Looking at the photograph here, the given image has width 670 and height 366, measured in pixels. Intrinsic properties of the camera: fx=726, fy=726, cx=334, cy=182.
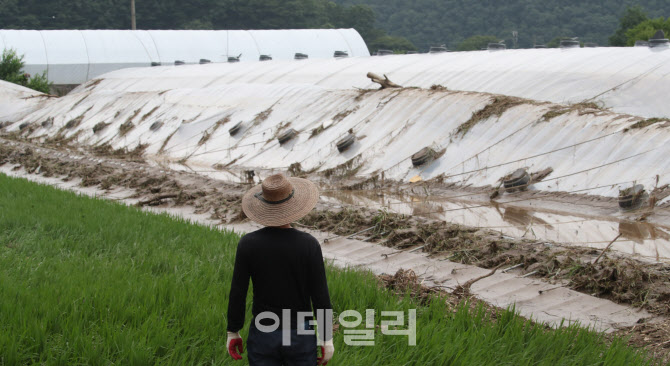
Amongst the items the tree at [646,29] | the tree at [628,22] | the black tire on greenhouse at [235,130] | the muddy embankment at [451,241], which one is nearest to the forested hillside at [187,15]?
the tree at [628,22]

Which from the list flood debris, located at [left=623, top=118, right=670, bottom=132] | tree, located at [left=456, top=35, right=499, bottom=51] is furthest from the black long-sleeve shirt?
tree, located at [left=456, top=35, right=499, bottom=51]

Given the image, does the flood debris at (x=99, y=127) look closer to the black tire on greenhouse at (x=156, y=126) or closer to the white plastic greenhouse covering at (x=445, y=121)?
the white plastic greenhouse covering at (x=445, y=121)

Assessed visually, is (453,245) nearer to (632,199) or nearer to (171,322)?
(632,199)

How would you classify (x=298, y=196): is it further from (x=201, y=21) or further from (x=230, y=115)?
(x=201, y=21)

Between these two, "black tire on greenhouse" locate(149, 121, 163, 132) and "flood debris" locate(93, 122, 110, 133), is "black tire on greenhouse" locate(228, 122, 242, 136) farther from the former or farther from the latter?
"flood debris" locate(93, 122, 110, 133)

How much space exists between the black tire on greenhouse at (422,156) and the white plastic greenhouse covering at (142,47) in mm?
28401

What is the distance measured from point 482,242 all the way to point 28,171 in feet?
40.5

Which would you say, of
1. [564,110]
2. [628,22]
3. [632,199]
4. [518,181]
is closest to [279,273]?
[632,199]

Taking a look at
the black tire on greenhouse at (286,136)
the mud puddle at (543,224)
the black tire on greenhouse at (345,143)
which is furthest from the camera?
the black tire on greenhouse at (286,136)

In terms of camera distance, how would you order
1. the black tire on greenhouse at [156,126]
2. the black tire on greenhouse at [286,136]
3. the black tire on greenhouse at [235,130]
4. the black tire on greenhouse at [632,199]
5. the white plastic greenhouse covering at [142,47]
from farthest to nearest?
the white plastic greenhouse covering at [142,47], the black tire on greenhouse at [156,126], the black tire on greenhouse at [235,130], the black tire on greenhouse at [286,136], the black tire on greenhouse at [632,199]

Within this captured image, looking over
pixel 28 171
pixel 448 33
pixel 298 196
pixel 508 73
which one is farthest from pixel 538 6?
pixel 298 196

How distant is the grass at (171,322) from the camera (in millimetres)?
3445

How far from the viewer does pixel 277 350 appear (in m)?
2.83

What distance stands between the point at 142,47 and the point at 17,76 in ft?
23.4
